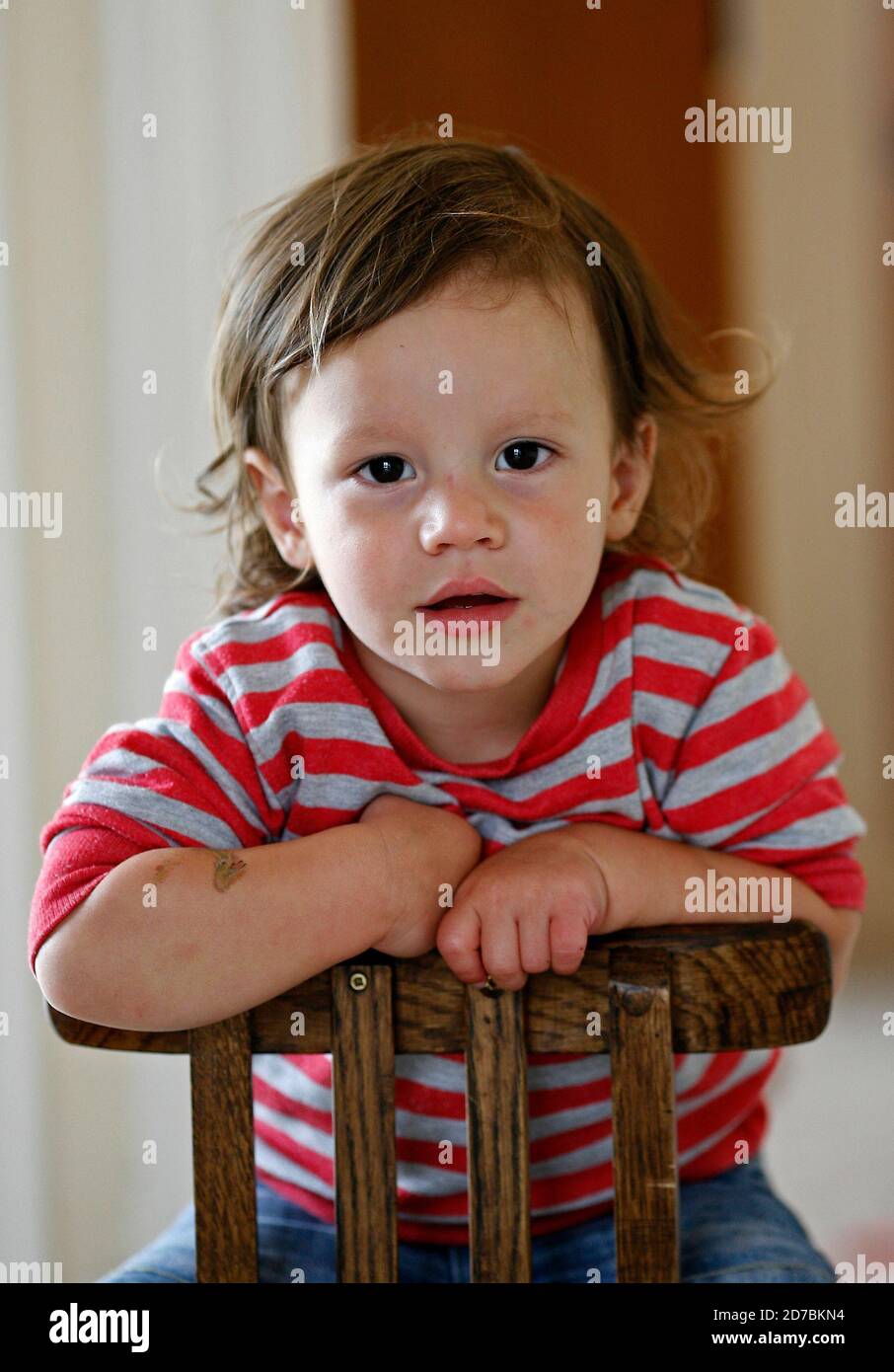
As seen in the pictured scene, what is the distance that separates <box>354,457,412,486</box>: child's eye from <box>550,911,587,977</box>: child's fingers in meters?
0.28

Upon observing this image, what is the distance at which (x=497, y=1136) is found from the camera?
68cm

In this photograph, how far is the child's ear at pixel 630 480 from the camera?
0.99m

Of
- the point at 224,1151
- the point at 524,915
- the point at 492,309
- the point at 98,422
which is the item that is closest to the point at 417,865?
the point at 524,915

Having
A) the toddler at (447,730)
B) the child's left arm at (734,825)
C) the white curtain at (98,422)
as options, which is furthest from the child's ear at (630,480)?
the white curtain at (98,422)

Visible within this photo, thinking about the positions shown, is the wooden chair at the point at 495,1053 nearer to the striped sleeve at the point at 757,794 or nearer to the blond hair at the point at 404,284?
the striped sleeve at the point at 757,794

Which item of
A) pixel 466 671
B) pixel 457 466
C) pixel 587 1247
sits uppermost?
pixel 457 466

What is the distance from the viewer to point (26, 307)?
1467mm

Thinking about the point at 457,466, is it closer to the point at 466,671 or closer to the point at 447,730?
the point at 466,671

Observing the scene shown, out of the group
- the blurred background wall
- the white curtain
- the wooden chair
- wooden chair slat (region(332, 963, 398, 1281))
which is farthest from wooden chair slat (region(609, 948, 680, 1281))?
the white curtain

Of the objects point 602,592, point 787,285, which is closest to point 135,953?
point 602,592

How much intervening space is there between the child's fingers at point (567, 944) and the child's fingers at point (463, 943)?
37 millimetres

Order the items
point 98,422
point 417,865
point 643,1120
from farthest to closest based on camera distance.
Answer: point 98,422 < point 417,865 < point 643,1120

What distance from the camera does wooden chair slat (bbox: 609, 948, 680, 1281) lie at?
663mm

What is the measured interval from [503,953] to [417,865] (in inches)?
3.8
